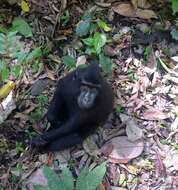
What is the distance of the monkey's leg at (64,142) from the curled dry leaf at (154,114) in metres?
0.65

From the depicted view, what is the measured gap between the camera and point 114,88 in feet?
16.9

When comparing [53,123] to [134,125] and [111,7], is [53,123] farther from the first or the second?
[111,7]

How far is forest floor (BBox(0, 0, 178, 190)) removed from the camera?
15.3 feet

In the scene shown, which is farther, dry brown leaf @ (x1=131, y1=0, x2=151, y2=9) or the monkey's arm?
dry brown leaf @ (x1=131, y1=0, x2=151, y2=9)

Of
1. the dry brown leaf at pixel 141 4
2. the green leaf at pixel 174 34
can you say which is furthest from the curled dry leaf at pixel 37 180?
the dry brown leaf at pixel 141 4

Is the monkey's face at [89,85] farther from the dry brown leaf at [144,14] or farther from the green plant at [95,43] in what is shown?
the dry brown leaf at [144,14]

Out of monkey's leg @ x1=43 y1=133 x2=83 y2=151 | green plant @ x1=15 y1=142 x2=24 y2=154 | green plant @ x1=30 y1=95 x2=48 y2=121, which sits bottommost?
monkey's leg @ x1=43 y1=133 x2=83 y2=151

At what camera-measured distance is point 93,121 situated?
4715mm

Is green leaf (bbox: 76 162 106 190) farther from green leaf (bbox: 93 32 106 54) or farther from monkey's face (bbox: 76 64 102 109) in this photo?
green leaf (bbox: 93 32 106 54)

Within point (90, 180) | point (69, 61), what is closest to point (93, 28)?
point (69, 61)

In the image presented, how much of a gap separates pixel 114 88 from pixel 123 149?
24.6 inches

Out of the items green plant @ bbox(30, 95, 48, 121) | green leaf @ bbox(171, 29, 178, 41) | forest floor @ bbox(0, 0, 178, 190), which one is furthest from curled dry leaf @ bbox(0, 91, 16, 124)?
green leaf @ bbox(171, 29, 178, 41)

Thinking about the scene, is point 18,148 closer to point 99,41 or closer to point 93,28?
point 99,41

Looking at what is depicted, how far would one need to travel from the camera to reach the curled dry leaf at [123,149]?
4.73 meters
